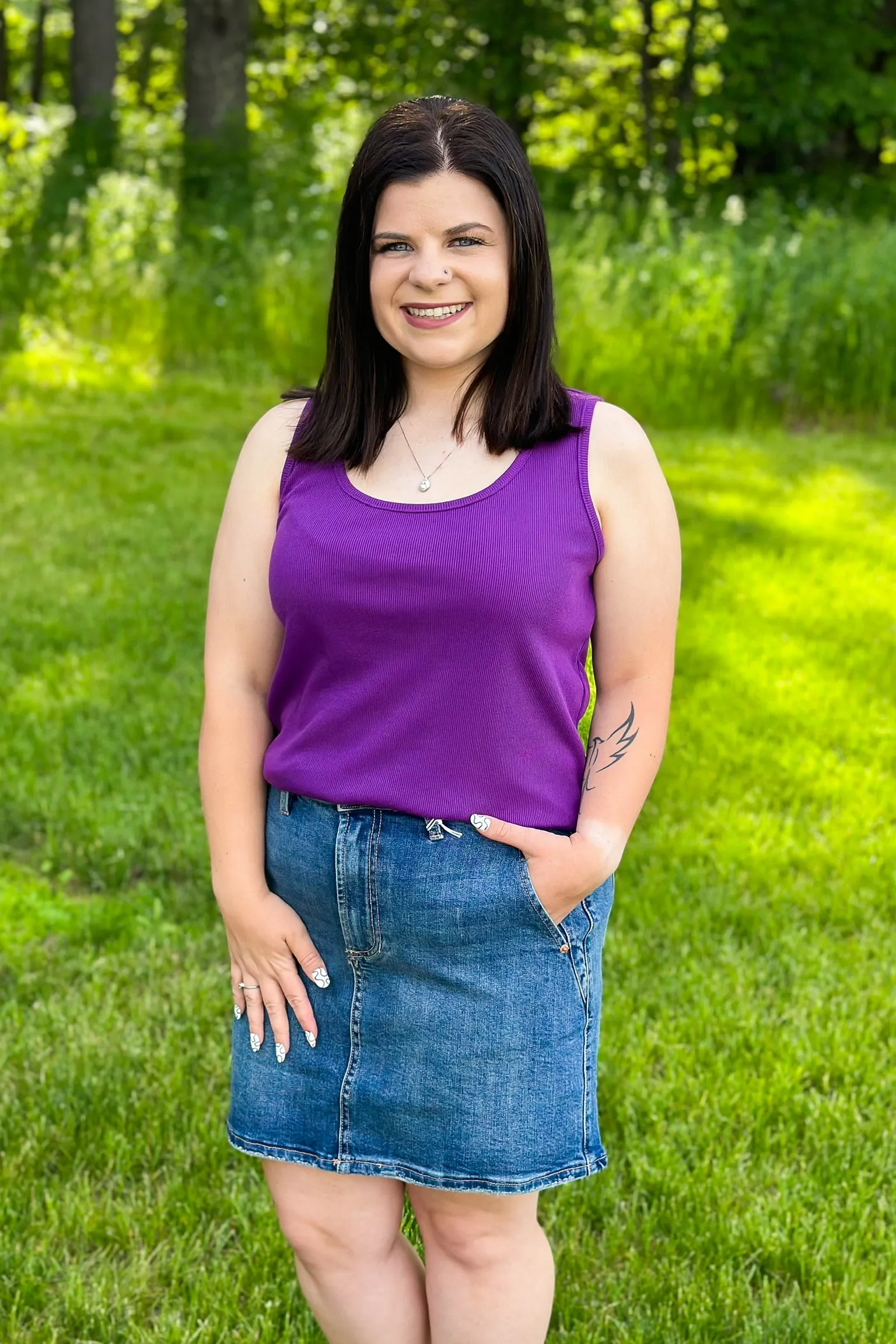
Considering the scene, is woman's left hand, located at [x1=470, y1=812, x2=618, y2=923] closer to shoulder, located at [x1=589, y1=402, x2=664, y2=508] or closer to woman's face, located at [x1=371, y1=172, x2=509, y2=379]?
shoulder, located at [x1=589, y1=402, x2=664, y2=508]

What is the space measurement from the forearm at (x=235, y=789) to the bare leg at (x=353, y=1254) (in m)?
0.41

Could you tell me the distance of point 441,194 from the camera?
1.79 meters

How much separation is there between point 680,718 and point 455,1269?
3111 millimetres

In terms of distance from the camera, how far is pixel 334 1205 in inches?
77.0

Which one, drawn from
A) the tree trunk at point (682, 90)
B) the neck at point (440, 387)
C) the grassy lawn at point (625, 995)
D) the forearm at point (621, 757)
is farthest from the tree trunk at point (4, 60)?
the forearm at point (621, 757)

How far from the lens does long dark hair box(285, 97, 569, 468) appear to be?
1796 millimetres

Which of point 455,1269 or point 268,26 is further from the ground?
point 268,26

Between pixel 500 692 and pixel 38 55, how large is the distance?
24904 millimetres

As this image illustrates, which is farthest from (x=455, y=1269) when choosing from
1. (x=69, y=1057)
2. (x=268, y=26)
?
(x=268, y=26)

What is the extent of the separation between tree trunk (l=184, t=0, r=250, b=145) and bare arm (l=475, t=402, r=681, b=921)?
1155 cm

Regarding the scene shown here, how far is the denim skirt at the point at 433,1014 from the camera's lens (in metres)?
1.76

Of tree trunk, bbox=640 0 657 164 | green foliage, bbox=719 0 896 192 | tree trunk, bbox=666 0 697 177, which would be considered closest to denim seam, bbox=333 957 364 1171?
green foliage, bbox=719 0 896 192

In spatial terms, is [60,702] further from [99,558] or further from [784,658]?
[784,658]

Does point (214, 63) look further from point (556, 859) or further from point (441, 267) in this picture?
point (556, 859)
